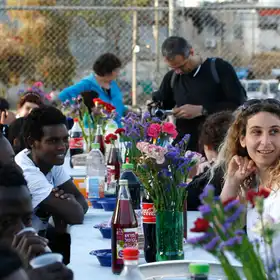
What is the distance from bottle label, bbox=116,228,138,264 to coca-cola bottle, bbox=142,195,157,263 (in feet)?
0.69

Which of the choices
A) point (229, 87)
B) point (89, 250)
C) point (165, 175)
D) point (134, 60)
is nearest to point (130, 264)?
point (165, 175)

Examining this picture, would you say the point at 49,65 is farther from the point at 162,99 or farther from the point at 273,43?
the point at 162,99

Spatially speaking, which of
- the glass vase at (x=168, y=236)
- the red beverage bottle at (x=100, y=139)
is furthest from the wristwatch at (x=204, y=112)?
the glass vase at (x=168, y=236)

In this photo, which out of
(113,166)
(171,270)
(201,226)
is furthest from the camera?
(113,166)

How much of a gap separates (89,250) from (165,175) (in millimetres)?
485

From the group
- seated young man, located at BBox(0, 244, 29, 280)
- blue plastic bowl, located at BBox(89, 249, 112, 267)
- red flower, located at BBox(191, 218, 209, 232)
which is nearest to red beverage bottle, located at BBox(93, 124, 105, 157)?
blue plastic bowl, located at BBox(89, 249, 112, 267)

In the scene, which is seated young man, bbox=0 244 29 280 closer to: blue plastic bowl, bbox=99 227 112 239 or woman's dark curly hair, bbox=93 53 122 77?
blue plastic bowl, bbox=99 227 112 239

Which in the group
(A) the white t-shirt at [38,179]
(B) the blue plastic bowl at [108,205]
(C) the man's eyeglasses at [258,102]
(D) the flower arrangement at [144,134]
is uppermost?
(C) the man's eyeglasses at [258,102]

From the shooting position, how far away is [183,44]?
7.41 meters

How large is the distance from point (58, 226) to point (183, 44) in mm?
3207

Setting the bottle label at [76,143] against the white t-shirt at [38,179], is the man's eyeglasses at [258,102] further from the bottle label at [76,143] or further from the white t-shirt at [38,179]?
the bottle label at [76,143]

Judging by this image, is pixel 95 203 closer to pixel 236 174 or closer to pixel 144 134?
pixel 144 134

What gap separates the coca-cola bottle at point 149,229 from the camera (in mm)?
3244

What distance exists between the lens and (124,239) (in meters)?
3.04
